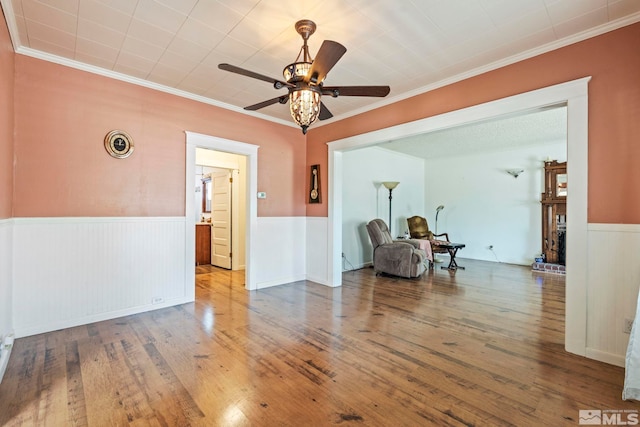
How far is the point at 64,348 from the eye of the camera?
256cm

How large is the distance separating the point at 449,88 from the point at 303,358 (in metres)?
3.23

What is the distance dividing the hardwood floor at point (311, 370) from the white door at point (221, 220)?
8.22 ft

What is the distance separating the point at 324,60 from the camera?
1.90m

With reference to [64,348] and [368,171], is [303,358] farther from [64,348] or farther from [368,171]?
[368,171]

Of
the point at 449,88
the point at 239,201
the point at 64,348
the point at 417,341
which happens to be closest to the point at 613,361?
the point at 417,341

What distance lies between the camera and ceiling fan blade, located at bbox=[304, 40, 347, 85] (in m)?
1.76

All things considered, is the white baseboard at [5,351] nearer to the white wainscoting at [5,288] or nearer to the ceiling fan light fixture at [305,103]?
the white wainscoting at [5,288]

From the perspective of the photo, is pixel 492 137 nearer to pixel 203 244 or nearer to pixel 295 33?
pixel 295 33

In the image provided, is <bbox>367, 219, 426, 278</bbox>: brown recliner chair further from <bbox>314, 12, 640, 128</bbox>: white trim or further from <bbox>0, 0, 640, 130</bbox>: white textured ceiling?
<bbox>0, 0, 640, 130</bbox>: white textured ceiling

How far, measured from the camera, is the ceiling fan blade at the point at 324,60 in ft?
5.78

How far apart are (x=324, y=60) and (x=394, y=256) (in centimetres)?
413

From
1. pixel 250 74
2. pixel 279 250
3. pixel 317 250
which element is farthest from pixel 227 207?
pixel 250 74

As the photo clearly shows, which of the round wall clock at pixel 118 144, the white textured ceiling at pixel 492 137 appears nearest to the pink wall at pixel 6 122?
the round wall clock at pixel 118 144

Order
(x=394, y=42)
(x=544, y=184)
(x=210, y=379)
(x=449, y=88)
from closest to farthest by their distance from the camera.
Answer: (x=210, y=379)
(x=394, y=42)
(x=449, y=88)
(x=544, y=184)
